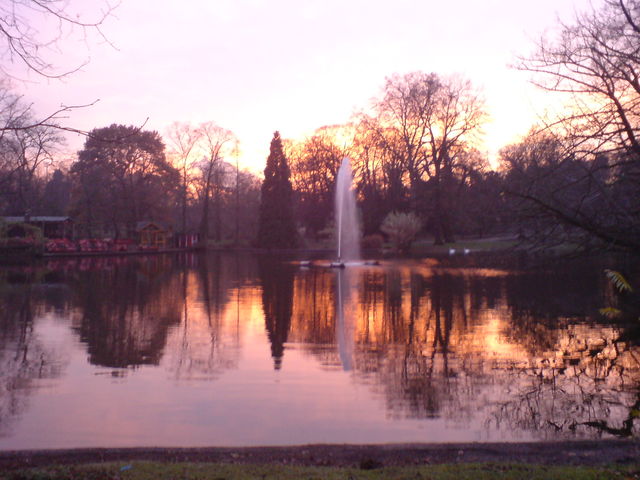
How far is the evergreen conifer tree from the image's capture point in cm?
5891

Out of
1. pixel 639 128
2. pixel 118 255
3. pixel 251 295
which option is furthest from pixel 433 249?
pixel 639 128

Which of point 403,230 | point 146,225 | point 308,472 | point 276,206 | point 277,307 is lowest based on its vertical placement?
point 308,472

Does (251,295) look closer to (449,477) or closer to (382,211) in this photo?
(449,477)

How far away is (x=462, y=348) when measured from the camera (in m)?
Result: 10.8

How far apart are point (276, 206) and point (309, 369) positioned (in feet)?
164

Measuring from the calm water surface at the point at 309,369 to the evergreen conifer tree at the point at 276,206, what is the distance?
132ft

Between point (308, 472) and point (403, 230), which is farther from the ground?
point (403, 230)

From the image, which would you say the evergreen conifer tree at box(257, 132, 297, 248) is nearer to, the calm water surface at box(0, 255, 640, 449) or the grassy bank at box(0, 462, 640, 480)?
the calm water surface at box(0, 255, 640, 449)

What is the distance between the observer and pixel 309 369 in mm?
9469

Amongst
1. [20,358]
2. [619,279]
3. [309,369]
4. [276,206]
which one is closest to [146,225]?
[276,206]

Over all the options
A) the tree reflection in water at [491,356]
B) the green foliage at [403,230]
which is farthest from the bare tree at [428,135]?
the tree reflection in water at [491,356]

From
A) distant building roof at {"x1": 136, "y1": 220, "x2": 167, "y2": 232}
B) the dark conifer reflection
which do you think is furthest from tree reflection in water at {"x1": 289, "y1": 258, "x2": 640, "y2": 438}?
distant building roof at {"x1": 136, "y1": 220, "x2": 167, "y2": 232}

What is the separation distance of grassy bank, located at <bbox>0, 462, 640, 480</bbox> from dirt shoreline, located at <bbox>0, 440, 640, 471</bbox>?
31cm

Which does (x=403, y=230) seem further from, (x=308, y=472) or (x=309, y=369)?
(x=308, y=472)
